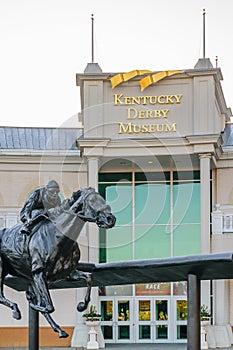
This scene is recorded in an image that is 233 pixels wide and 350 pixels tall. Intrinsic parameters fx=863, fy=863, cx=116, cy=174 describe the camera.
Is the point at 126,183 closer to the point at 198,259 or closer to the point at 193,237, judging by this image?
the point at 193,237

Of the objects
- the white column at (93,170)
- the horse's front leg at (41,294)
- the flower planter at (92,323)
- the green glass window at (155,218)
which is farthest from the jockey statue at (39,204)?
the green glass window at (155,218)

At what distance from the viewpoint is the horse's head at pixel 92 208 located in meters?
8.34

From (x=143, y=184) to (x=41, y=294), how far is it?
22.0 m

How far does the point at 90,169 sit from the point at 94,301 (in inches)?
177

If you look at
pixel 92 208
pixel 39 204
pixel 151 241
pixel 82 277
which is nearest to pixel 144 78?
pixel 151 241

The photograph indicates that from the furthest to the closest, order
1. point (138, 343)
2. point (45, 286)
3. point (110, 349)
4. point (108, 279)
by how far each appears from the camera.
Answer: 1. point (138, 343)
2. point (110, 349)
3. point (108, 279)
4. point (45, 286)

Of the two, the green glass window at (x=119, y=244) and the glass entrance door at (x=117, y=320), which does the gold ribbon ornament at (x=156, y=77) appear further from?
the glass entrance door at (x=117, y=320)

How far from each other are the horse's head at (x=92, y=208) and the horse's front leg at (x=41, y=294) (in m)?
0.83

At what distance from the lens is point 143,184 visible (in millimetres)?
30891

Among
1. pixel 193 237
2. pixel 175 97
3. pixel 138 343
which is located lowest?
pixel 138 343

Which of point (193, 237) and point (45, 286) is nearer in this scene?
point (45, 286)

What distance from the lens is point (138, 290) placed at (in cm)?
3084

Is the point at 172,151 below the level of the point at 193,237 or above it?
above

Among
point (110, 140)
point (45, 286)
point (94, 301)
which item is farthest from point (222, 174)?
point (45, 286)
